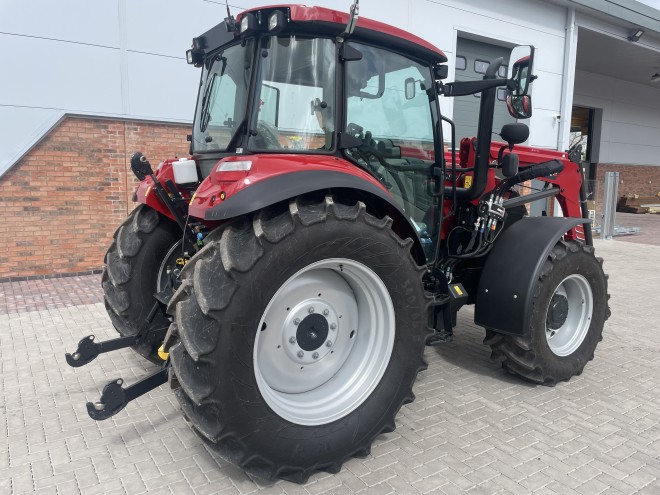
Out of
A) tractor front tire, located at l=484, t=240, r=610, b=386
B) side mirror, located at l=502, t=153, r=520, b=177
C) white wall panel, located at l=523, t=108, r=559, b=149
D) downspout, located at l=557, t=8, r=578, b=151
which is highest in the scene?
downspout, located at l=557, t=8, r=578, b=151

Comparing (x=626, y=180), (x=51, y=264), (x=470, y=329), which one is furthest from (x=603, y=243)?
(x=51, y=264)

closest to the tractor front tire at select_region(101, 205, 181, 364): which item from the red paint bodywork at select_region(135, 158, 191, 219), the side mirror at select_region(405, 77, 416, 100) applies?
the red paint bodywork at select_region(135, 158, 191, 219)

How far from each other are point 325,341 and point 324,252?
571 mm

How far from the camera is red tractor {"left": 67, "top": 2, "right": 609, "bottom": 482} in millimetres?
2318

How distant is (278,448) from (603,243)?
11.7 metres

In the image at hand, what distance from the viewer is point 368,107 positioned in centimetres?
316

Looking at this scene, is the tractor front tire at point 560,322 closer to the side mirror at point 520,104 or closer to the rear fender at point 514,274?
the rear fender at point 514,274

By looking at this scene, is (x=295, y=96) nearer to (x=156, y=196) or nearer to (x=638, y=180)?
(x=156, y=196)

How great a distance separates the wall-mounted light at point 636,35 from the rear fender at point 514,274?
1246 centimetres

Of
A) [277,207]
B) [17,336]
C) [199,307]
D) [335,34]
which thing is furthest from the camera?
[17,336]

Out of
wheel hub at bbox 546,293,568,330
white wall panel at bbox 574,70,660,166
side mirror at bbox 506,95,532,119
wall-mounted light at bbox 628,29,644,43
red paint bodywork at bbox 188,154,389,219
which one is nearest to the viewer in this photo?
red paint bodywork at bbox 188,154,389,219

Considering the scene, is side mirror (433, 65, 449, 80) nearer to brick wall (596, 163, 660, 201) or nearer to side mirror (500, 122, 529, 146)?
side mirror (500, 122, 529, 146)

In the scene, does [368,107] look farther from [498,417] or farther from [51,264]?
[51,264]

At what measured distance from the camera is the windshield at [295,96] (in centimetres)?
272
